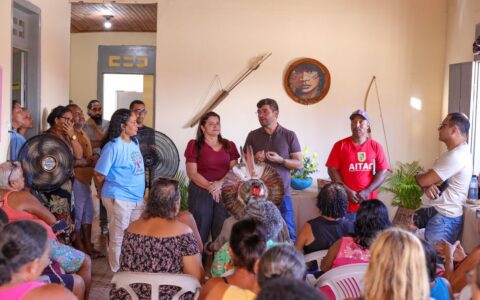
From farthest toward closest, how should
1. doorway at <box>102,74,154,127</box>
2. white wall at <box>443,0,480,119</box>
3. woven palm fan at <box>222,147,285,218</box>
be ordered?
1. doorway at <box>102,74,154,127</box>
2. white wall at <box>443,0,480,119</box>
3. woven palm fan at <box>222,147,285,218</box>

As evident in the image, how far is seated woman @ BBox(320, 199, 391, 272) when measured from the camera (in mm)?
2873

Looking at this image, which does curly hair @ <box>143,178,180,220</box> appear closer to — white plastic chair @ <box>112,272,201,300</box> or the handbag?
white plastic chair @ <box>112,272,201,300</box>

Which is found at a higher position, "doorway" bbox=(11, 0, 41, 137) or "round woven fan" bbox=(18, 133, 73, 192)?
"doorway" bbox=(11, 0, 41, 137)

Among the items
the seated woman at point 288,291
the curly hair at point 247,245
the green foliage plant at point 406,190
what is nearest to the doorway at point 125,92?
the green foliage plant at point 406,190

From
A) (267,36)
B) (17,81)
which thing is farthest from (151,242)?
(267,36)

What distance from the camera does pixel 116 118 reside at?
4.37 m

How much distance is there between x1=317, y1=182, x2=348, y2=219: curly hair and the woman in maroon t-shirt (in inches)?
43.3

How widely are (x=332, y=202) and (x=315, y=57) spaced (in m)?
3.61

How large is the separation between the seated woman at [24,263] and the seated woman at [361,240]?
139 cm

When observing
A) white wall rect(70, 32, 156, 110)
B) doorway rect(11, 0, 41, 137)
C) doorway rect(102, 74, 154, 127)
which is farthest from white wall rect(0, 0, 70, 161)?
doorway rect(102, 74, 154, 127)

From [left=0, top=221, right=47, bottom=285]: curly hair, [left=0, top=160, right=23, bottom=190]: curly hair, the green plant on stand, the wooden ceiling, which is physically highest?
the wooden ceiling

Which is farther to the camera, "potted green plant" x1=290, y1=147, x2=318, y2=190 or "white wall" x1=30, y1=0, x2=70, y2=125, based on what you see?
"white wall" x1=30, y1=0, x2=70, y2=125

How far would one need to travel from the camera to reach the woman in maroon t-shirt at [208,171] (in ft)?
14.0

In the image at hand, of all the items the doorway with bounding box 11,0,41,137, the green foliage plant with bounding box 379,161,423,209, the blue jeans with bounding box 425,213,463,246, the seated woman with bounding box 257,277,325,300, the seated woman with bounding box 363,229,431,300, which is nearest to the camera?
the seated woman with bounding box 257,277,325,300
